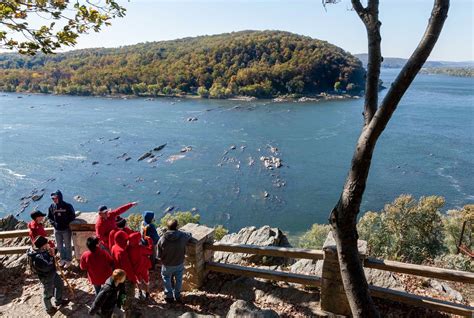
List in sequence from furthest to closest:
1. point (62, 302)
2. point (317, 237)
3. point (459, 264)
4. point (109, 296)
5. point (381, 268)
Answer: point (317, 237) → point (459, 264) → point (62, 302) → point (381, 268) → point (109, 296)

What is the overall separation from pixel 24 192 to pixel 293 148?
115ft

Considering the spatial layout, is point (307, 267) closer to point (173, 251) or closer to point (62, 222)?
point (173, 251)

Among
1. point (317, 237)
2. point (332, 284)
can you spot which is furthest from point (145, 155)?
point (332, 284)

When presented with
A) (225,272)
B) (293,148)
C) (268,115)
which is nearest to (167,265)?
(225,272)

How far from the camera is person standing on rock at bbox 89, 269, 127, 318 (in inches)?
212

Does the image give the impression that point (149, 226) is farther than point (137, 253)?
Yes

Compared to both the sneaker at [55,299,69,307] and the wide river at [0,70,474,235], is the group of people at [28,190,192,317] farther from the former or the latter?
the wide river at [0,70,474,235]

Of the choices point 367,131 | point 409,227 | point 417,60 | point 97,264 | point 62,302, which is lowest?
point 409,227

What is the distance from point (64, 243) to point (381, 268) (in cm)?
615

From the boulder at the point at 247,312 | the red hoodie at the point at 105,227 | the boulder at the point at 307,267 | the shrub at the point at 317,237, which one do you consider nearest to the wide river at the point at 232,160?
the shrub at the point at 317,237

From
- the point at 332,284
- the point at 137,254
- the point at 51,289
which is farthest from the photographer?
the point at 51,289

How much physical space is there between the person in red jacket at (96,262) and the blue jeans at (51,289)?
89cm

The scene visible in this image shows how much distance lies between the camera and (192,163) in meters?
52.5

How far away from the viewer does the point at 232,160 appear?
5291 centimetres
